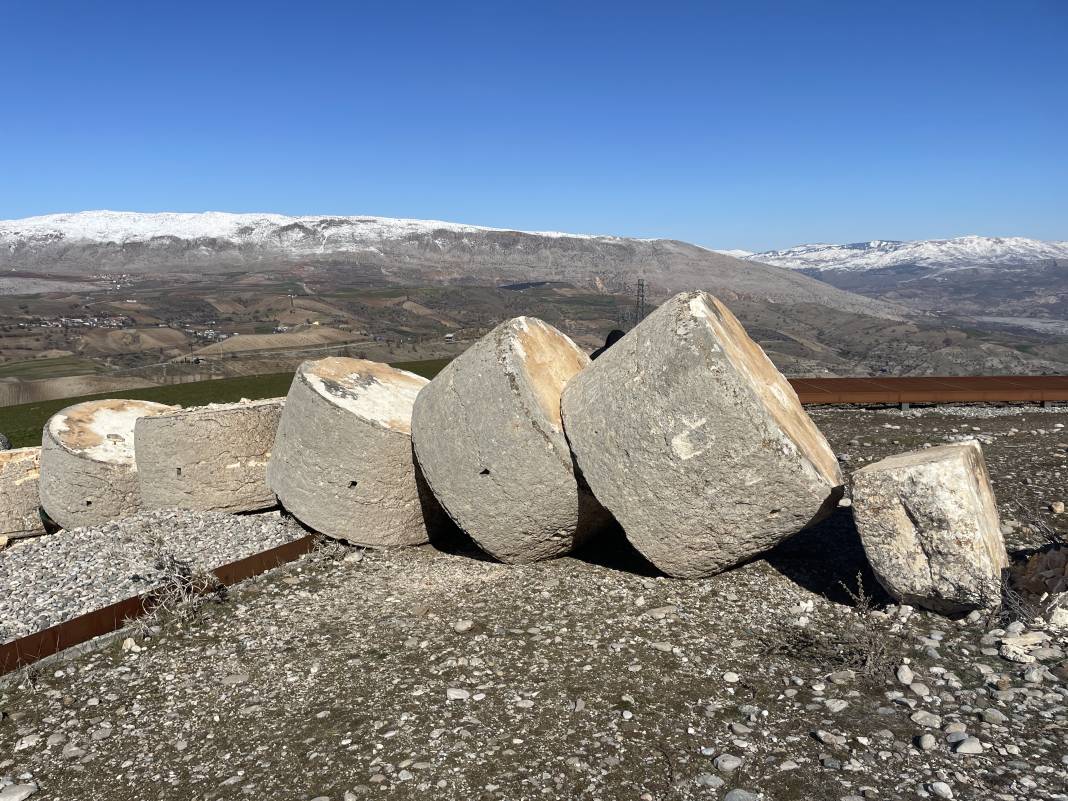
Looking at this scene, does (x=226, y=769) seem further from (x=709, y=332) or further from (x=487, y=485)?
(x=709, y=332)

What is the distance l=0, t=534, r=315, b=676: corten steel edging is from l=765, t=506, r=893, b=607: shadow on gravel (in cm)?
525

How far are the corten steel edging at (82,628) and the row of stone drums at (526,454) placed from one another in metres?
1.29

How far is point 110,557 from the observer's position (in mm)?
7723

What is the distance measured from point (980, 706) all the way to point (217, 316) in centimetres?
12759

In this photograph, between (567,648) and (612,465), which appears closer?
(567,648)

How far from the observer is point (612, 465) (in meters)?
6.38

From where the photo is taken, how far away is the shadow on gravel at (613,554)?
7.20m

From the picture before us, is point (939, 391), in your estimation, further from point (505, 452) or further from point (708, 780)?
point (708, 780)

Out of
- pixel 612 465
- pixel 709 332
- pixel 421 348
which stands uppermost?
pixel 709 332

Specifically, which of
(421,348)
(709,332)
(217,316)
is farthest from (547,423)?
→ (217,316)

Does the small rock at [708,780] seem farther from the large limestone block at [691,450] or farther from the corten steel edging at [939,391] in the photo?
the corten steel edging at [939,391]

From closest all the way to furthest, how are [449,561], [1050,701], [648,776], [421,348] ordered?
[648,776] < [1050,701] < [449,561] < [421,348]

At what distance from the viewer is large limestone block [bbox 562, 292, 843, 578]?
596cm

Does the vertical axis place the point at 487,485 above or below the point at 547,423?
below
